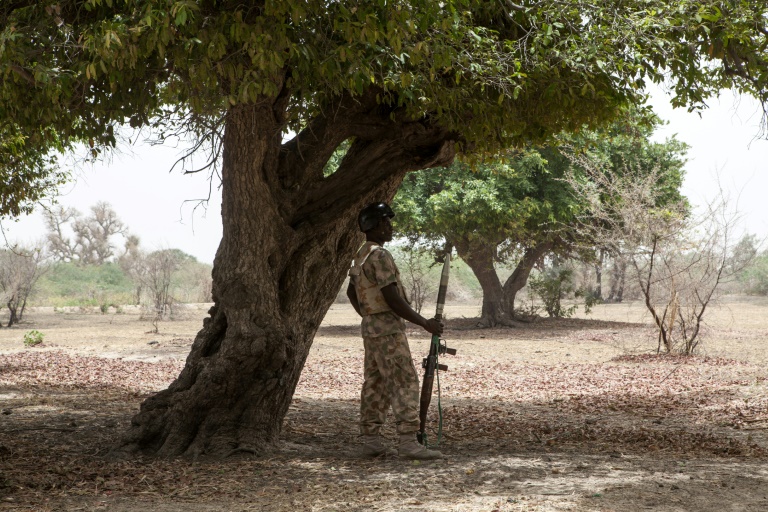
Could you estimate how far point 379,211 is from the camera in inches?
249

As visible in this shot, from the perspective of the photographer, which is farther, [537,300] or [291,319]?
[537,300]

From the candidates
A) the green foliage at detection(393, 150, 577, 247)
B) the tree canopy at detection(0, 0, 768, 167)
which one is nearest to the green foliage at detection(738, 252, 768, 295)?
the green foliage at detection(393, 150, 577, 247)

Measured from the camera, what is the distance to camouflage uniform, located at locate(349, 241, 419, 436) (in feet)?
20.1

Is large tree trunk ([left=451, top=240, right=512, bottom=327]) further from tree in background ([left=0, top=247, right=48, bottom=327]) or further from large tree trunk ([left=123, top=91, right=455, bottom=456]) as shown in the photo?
large tree trunk ([left=123, top=91, right=455, bottom=456])

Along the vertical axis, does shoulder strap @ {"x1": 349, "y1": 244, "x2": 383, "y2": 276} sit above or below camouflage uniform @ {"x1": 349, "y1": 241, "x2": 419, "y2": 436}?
above

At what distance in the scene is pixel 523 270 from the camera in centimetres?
2703

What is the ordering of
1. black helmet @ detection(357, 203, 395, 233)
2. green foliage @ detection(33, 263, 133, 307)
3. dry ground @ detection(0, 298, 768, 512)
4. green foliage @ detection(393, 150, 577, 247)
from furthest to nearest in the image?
green foliage @ detection(33, 263, 133, 307)
green foliage @ detection(393, 150, 577, 247)
black helmet @ detection(357, 203, 395, 233)
dry ground @ detection(0, 298, 768, 512)

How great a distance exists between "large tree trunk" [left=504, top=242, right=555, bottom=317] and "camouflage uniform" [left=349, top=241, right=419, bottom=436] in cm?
2075

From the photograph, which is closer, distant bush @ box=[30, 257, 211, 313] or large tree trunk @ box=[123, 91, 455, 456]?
large tree trunk @ box=[123, 91, 455, 456]

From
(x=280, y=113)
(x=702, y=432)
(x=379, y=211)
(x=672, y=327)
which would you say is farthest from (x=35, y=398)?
(x=672, y=327)

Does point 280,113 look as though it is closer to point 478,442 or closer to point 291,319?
point 291,319

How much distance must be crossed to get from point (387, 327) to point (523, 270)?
70.0ft

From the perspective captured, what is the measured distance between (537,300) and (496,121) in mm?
40804

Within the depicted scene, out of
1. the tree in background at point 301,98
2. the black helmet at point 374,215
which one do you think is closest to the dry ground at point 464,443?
the tree in background at point 301,98
